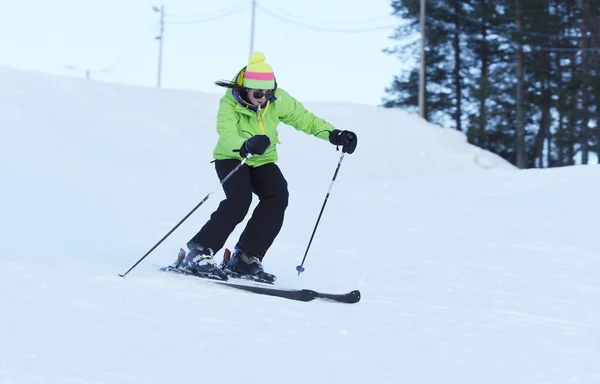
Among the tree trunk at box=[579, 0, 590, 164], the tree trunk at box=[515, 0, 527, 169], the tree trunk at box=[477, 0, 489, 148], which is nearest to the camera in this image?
the tree trunk at box=[579, 0, 590, 164]

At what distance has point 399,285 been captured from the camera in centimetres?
487

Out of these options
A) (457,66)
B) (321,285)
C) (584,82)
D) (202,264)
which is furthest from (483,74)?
(202,264)

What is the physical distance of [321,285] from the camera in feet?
15.5

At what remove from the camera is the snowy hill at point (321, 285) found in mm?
2908

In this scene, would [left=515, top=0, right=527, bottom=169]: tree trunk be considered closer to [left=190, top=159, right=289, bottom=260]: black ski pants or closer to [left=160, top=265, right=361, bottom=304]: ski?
[left=190, top=159, right=289, bottom=260]: black ski pants

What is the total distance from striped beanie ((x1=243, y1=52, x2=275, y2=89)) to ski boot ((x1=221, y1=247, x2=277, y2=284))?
0.98m

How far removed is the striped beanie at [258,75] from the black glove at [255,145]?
0.35m

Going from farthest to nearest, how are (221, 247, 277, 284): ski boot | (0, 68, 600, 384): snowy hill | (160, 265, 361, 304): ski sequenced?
1. (221, 247, 277, 284): ski boot
2. (160, 265, 361, 304): ski
3. (0, 68, 600, 384): snowy hill

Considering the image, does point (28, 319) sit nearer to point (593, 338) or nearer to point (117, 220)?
point (593, 338)

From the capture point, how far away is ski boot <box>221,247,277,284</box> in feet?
15.0

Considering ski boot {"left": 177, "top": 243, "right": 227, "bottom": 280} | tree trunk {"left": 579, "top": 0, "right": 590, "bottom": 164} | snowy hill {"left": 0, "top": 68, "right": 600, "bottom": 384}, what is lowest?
snowy hill {"left": 0, "top": 68, "right": 600, "bottom": 384}

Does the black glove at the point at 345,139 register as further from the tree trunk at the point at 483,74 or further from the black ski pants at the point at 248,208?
the tree trunk at the point at 483,74

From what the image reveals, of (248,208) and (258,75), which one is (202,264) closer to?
(248,208)

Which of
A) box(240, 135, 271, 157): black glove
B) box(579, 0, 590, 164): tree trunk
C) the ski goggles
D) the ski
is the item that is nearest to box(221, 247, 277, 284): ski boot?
the ski
